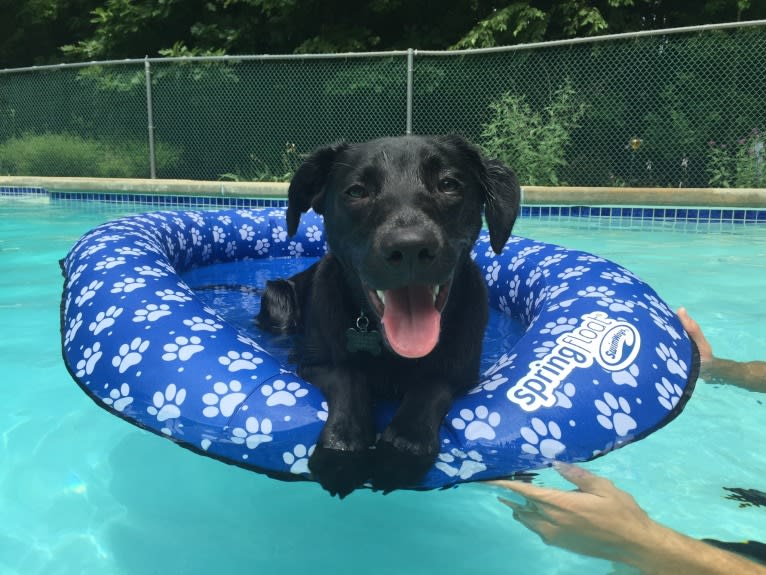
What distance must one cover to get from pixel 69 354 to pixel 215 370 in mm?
856

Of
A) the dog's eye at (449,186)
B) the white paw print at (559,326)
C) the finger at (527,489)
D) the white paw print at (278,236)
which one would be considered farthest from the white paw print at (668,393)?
the white paw print at (278,236)

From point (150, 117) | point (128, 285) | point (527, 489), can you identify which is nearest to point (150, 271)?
point (128, 285)

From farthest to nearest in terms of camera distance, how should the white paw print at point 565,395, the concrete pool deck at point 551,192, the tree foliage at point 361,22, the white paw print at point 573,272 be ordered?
the tree foliage at point 361,22 → the concrete pool deck at point 551,192 → the white paw print at point 573,272 → the white paw print at point 565,395

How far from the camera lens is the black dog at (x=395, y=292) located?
2070mm

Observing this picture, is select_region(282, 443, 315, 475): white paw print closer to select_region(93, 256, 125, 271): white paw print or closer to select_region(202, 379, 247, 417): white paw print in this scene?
select_region(202, 379, 247, 417): white paw print

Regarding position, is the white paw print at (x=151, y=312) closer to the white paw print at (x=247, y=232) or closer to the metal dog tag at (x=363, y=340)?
the metal dog tag at (x=363, y=340)

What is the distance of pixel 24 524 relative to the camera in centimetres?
219

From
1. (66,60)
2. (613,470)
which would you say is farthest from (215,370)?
(66,60)

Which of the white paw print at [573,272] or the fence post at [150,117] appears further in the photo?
the fence post at [150,117]

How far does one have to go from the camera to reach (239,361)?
241cm

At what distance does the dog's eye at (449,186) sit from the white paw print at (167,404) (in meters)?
1.13

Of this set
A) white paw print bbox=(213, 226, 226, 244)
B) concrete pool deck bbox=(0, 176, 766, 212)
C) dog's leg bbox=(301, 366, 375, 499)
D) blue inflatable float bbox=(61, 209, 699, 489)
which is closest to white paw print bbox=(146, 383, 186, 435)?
blue inflatable float bbox=(61, 209, 699, 489)

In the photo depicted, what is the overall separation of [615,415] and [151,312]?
176cm

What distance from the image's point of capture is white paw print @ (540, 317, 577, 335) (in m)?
2.72
